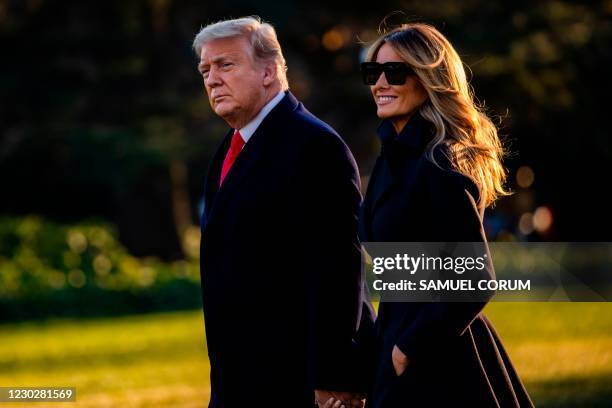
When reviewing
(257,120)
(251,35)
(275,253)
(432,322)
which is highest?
(251,35)

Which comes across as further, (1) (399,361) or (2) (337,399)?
(2) (337,399)

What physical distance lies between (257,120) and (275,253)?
23.5 inches

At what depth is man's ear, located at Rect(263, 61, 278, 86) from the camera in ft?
16.4

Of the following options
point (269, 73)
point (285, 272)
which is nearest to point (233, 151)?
point (269, 73)

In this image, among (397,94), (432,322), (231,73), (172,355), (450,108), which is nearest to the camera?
(432,322)

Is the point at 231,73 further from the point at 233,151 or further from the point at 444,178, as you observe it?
the point at 444,178

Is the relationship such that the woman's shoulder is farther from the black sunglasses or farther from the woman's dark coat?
the black sunglasses

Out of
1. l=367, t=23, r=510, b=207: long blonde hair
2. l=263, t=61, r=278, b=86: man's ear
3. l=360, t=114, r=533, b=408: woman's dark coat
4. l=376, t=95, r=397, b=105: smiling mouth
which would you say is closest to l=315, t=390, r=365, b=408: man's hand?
l=360, t=114, r=533, b=408: woman's dark coat

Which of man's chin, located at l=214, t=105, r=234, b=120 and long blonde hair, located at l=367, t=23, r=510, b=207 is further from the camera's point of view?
man's chin, located at l=214, t=105, r=234, b=120

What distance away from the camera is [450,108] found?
14.8 ft

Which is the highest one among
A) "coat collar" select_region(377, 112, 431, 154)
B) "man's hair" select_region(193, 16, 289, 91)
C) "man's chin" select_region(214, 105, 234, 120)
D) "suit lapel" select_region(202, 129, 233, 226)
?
"man's hair" select_region(193, 16, 289, 91)

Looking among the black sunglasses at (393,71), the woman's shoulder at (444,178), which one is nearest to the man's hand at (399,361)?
the woman's shoulder at (444,178)

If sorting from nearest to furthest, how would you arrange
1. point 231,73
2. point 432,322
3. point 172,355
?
point 432,322, point 231,73, point 172,355

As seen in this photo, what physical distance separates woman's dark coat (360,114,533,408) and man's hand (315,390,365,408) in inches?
6.2
